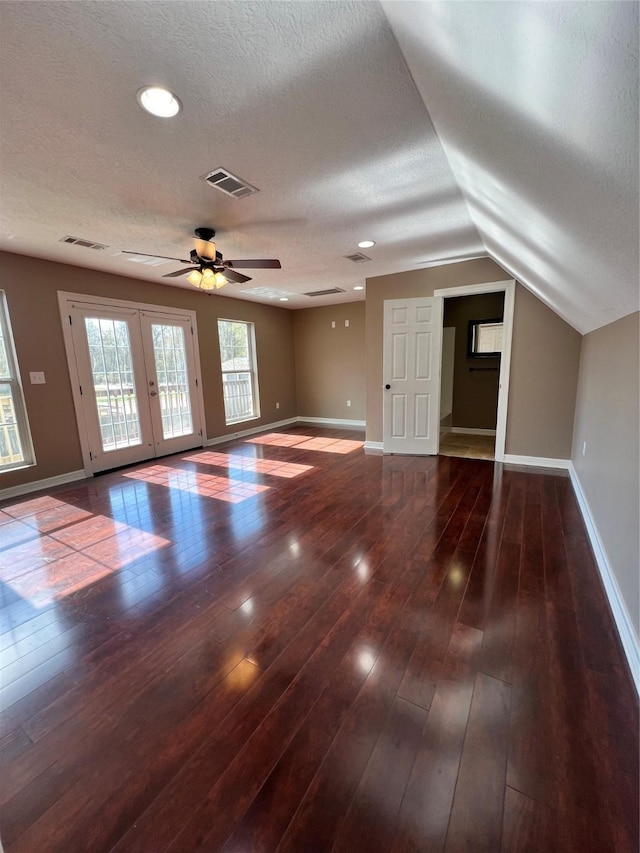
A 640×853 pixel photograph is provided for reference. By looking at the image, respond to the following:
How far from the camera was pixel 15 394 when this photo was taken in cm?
377

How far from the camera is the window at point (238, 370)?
6.25 m

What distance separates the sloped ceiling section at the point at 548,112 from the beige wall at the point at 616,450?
15.0 inches

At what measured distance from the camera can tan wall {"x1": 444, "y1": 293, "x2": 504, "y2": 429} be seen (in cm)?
571

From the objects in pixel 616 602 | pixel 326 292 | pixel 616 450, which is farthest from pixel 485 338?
pixel 616 602

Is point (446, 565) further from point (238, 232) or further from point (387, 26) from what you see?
point (238, 232)

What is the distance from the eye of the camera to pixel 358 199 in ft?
8.45

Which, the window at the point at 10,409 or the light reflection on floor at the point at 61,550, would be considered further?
the window at the point at 10,409

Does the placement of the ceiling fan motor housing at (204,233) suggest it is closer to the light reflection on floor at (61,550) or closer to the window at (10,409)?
the window at (10,409)

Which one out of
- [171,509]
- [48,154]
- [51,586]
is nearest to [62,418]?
[171,509]

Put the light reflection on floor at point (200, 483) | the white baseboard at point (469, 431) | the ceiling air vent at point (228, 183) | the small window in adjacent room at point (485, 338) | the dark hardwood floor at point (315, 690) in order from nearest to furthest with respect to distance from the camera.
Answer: the dark hardwood floor at point (315, 690) < the ceiling air vent at point (228, 183) < the light reflection on floor at point (200, 483) < the small window in adjacent room at point (485, 338) < the white baseboard at point (469, 431)

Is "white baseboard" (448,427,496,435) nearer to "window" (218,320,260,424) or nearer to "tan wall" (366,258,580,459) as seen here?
"tan wall" (366,258,580,459)

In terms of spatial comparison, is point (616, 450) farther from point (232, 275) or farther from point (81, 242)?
point (81, 242)

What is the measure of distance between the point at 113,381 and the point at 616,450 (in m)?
5.22

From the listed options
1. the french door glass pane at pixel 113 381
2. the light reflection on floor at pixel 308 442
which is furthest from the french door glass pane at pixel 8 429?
the light reflection on floor at pixel 308 442
